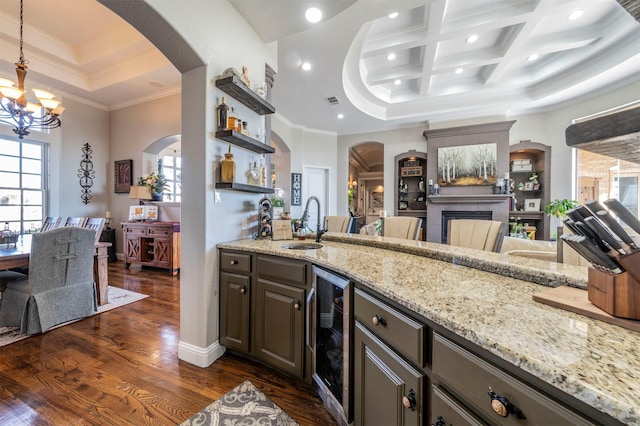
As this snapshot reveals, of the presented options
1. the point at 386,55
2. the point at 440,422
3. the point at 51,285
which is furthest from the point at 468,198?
the point at 51,285

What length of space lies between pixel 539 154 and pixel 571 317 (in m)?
6.66

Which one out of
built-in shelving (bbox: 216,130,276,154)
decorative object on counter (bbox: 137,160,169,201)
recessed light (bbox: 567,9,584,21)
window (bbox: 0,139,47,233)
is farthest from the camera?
decorative object on counter (bbox: 137,160,169,201)

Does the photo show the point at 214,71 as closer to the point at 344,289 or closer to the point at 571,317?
the point at 344,289

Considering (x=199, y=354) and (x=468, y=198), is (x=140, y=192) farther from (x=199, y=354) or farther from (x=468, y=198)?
(x=468, y=198)

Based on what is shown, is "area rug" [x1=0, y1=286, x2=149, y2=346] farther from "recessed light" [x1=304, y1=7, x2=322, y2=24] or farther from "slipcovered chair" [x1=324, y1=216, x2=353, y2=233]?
"recessed light" [x1=304, y1=7, x2=322, y2=24]

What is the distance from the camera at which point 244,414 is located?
1471 mm

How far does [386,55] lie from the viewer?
13.5ft

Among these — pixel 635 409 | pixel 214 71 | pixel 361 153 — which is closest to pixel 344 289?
pixel 635 409

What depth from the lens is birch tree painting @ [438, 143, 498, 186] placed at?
5.48 meters

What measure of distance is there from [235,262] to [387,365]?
4.43 feet

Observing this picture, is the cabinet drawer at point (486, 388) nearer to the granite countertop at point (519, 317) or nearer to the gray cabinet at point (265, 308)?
the granite countertop at point (519, 317)

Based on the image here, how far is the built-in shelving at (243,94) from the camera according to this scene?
6.46ft

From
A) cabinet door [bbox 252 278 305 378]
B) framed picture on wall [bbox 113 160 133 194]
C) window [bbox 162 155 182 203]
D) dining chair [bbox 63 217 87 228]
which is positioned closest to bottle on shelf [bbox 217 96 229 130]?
cabinet door [bbox 252 278 305 378]

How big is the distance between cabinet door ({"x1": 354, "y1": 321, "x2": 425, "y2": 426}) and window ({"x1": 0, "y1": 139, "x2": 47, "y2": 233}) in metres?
6.21
